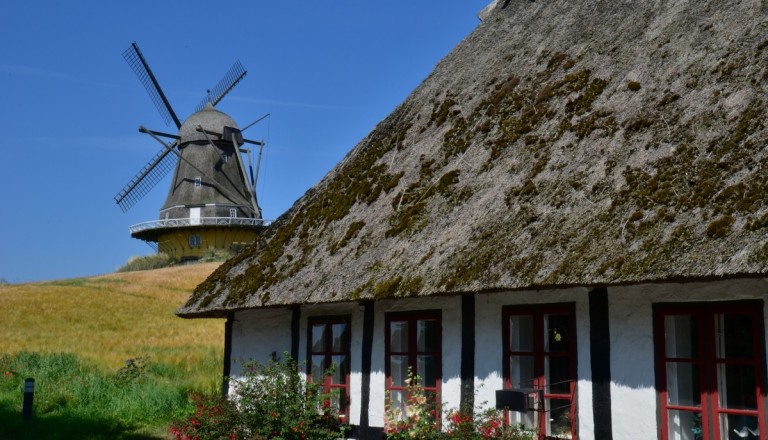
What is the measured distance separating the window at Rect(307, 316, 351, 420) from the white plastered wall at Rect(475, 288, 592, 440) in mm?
2292

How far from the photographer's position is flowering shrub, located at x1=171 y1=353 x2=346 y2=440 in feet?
34.7

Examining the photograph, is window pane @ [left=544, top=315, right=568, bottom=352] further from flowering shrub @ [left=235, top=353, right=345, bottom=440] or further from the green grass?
the green grass

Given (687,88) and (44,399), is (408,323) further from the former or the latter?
(44,399)

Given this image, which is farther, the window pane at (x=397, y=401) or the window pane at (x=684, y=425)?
the window pane at (x=397, y=401)

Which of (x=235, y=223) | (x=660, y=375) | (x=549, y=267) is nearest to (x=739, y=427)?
(x=660, y=375)

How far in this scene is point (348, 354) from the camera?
1130 cm

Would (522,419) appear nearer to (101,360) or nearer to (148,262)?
(101,360)

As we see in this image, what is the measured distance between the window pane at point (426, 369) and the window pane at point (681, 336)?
3.08 meters

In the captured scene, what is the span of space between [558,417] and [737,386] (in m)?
1.86

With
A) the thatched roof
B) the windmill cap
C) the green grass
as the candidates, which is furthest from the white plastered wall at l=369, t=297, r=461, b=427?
the windmill cap

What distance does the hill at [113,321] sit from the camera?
75.3 feet

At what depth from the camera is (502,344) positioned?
9180 mm

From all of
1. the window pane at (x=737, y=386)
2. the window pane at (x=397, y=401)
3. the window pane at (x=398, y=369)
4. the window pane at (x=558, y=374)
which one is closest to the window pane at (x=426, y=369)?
the window pane at (x=398, y=369)

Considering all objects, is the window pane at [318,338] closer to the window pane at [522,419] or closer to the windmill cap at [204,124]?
the window pane at [522,419]
